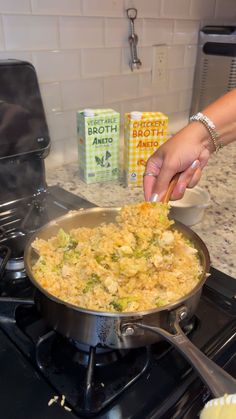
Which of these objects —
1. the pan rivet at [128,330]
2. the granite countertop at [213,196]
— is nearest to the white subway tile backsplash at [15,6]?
the granite countertop at [213,196]

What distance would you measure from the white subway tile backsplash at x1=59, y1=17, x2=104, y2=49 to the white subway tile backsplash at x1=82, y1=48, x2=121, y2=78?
2cm

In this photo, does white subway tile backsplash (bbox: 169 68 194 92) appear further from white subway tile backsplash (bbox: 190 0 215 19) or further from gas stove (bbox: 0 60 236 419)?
gas stove (bbox: 0 60 236 419)

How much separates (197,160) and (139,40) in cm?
63

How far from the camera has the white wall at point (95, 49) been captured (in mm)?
955

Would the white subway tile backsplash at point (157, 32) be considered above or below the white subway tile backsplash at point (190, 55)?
above

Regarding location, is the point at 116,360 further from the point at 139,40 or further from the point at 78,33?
the point at 139,40

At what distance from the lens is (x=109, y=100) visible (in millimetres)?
1234

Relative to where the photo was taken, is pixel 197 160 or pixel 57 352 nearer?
pixel 57 352

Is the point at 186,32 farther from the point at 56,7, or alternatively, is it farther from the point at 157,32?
the point at 56,7

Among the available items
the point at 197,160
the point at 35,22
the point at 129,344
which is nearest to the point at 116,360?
the point at 129,344

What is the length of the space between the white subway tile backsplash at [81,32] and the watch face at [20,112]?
0.21 meters

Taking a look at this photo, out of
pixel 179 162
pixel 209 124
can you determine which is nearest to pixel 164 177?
pixel 179 162

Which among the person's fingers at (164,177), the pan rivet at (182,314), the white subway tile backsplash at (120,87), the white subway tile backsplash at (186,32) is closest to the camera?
the pan rivet at (182,314)

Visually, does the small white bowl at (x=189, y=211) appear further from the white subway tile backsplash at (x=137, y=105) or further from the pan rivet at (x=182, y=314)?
the white subway tile backsplash at (x=137, y=105)
